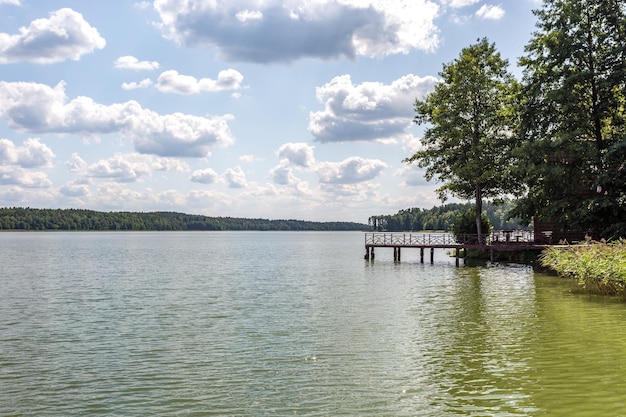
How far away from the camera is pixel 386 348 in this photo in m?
15.6

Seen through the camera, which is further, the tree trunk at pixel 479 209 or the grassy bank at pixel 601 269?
the tree trunk at pixel 479 209

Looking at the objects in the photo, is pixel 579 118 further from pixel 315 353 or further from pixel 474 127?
pixel 315 353

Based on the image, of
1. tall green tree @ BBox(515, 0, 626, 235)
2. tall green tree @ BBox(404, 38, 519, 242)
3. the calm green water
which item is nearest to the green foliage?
tall green tree @ BBox(404, 38, 519, 242)

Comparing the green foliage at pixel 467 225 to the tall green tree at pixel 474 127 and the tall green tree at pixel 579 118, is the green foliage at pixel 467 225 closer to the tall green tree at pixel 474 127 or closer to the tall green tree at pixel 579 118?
the tall green tree at pixel 474 127

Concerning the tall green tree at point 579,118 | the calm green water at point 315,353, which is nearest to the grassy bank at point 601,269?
the calm green water at point 315,353

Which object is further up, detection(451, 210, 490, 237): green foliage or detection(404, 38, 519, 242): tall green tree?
detection(404, 38, 519, 242): tall green tree

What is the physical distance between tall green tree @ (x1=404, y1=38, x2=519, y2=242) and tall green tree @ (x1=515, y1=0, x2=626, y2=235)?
7.54 metres

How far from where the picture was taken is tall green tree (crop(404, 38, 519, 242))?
163 feet

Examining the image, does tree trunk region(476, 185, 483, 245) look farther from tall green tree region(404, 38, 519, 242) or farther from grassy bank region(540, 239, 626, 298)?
grassy bank region(540, 239, 626, 298)

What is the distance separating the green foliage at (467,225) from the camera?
179 feet

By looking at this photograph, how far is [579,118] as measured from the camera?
129 ft

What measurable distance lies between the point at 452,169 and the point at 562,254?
2356 centimetres

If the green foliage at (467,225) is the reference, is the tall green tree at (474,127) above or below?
above

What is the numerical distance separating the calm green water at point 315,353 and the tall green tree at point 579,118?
10.7 metres
